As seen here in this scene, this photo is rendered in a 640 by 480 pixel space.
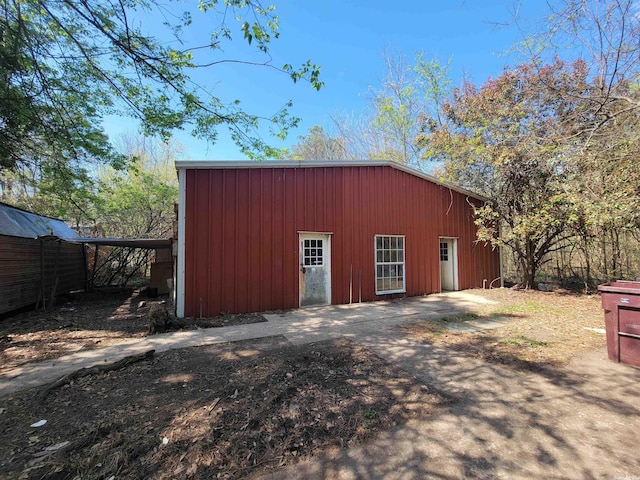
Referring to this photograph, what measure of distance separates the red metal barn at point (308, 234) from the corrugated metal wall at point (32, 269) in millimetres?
4169

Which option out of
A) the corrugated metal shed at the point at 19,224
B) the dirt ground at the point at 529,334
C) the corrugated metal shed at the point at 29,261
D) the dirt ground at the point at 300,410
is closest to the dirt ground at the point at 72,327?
the corrugated metal shed at the point at 29,261

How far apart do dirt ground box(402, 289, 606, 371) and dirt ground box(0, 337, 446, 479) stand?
1583 millimetres

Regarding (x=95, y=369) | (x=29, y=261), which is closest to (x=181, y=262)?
(x=95, y=369)

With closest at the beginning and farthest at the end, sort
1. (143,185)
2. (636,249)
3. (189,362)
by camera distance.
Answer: (189,362) → (636,249) → (143,185)

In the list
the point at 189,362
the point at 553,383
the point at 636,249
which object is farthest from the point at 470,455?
the point at 636,249

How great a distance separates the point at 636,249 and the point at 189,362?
47.5 feet

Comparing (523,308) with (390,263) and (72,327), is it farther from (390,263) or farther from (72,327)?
(72,327)

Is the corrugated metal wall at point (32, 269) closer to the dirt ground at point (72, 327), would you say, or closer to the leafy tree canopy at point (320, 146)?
the dirt ground at point (72, 327)

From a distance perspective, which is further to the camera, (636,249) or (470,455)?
(636,249)

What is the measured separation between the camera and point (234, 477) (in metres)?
1.91

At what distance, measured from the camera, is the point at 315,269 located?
7.77m

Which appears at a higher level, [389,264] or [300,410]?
[389,264]

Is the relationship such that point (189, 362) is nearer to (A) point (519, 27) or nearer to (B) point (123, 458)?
(B) point (123, 458)

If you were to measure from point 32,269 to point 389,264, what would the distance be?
992 centimetres
